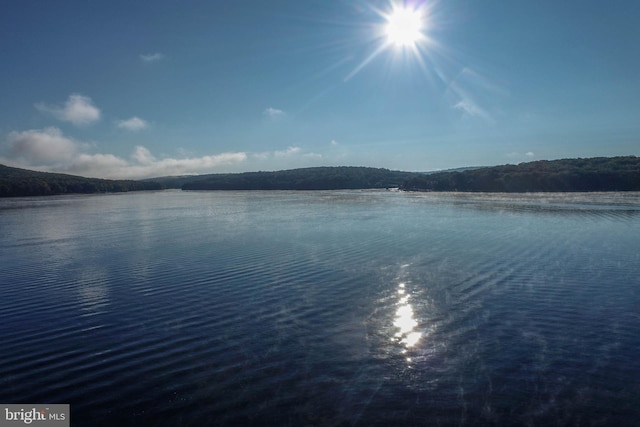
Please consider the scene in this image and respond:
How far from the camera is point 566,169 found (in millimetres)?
104250

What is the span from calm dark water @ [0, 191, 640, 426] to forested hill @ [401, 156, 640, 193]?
269 ft

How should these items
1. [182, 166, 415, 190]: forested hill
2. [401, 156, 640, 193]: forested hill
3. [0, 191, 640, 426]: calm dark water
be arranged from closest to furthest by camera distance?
[0, 191, 640, 426]: calm dark water < [401, 156, 640, 193]: forested hill < [182, 166, 415, 190]: forested hill

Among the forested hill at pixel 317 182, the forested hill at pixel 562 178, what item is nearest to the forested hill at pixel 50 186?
the forested hill at pixel 317 182

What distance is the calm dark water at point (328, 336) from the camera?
26.3ft

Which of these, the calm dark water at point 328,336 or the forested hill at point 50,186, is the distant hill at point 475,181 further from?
the calm dark water at point 328,336

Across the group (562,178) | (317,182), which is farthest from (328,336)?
(317,182)

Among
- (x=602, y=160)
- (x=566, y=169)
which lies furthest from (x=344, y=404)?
(x=602, y=160)

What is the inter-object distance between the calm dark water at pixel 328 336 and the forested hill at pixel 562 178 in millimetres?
82079

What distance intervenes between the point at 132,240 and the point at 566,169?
105825mm

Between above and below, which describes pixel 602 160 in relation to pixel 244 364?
above

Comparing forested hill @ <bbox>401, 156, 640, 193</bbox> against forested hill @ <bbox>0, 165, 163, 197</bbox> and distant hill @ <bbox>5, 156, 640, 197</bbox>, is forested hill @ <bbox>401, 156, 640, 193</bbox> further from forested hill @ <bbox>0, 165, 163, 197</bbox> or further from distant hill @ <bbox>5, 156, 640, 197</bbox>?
forested hill @ <bbox>0, 165, 163, 197</bbox>

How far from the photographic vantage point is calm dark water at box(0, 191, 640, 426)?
8.02m

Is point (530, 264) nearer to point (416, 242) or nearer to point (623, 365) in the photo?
point (416, 242)

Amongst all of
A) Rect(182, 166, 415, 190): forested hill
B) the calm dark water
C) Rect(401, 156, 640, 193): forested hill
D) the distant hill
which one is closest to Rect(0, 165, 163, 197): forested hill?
the distant hill
